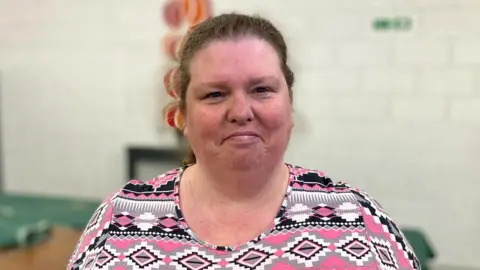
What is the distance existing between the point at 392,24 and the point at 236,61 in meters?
1.70

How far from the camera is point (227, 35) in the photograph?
1.20m

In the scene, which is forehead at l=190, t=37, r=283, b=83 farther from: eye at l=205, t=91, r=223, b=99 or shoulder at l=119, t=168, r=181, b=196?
shoulder at l=119, t=168, r=181, b=196

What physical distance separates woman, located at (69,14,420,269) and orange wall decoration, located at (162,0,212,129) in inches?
2.7

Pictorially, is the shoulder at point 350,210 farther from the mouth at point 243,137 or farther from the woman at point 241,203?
the mouth at point 243,137

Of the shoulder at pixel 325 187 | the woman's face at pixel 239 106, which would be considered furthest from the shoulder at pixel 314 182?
the woman's face at pixel 239 106

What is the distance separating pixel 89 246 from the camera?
4.14 ft

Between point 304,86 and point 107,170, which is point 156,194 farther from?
point 107,170

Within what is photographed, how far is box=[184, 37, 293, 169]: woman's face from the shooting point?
1155 mm

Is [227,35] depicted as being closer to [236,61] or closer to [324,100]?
[236,61]

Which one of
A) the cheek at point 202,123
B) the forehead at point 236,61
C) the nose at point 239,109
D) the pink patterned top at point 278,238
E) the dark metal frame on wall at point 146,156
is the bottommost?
the dark metal frame on wall at point 146,156

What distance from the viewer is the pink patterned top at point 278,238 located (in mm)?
1165

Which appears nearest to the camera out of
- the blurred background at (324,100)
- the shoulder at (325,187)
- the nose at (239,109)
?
the nose at (239,109)

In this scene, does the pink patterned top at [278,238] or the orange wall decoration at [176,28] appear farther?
the orange wall decoration at [176,28]

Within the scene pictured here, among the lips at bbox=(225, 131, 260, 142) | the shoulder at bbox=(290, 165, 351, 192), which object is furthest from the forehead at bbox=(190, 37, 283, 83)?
the shoulder at bbox=(290, 165, 351, 192)
